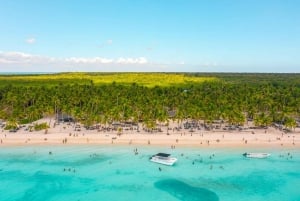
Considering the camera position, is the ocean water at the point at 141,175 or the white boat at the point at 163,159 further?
the white boat at the point at 163,159

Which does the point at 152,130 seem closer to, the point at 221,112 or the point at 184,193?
the point at 221,112

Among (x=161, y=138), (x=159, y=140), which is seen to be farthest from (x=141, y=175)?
(x=161, y=138)

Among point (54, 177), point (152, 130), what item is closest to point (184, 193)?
point (54, 177)

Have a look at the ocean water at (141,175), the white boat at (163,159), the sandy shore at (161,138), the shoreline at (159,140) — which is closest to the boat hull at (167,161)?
the white boat at (163,159)

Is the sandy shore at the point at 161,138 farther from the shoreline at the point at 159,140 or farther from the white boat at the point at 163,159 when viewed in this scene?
the white boat at the point at 163,159

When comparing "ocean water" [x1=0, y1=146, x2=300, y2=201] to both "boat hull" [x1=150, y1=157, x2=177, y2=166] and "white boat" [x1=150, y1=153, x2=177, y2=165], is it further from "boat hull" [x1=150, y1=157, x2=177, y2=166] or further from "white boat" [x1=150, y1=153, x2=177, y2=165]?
"white boat" [x1=150, y1=153, x2=177, y2=165]

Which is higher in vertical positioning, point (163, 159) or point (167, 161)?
point (163, 159)

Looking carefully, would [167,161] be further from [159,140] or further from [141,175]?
[159,140]
